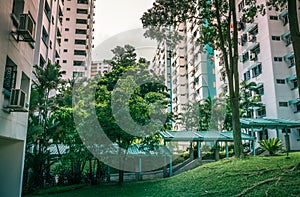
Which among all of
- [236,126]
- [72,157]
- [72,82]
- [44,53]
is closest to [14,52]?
[72,157]

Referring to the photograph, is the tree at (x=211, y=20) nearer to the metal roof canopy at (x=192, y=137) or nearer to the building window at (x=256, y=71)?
the metal roof canopy at (x=192, y=137)

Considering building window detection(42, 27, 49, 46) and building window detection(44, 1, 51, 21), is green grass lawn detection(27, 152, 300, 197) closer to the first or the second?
building window detection(42, 27, 49, 46)

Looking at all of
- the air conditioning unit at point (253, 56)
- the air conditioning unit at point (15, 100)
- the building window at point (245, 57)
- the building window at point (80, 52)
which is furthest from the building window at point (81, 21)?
the air conditioning unit at point (15, 100)

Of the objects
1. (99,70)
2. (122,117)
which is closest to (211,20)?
(122,117)

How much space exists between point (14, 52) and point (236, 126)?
337 inches

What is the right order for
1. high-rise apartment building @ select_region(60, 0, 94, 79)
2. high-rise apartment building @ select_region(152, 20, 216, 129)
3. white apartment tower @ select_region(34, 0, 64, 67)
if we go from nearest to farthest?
white apartment tower @ select_region(34, 0, 64, 67)
high-rise apartment building @ select_region(152, 20, 216, 129)
high-rise apartment building @ select_region(60, 0, 94, 79)

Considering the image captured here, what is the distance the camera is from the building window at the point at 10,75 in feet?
26.3

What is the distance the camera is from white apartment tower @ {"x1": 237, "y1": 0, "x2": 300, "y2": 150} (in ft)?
78.9

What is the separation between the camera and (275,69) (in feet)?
81.2

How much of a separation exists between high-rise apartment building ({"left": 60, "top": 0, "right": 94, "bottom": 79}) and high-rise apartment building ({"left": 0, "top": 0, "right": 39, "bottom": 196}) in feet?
94.4

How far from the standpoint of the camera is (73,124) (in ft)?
45.4

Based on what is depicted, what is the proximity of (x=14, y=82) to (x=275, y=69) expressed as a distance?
73.0ft

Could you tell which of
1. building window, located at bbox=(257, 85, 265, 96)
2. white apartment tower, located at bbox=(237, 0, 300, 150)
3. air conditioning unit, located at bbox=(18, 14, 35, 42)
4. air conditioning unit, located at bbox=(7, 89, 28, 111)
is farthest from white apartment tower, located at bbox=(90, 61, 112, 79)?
building window, located at bbox=(257, 85, 265, 96)

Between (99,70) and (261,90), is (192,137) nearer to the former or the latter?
(99,70)
